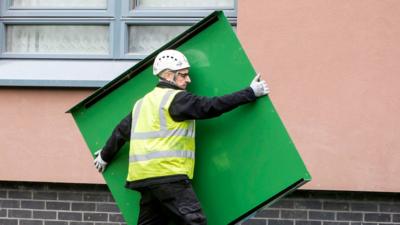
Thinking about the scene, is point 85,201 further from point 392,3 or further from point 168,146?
point 392,3

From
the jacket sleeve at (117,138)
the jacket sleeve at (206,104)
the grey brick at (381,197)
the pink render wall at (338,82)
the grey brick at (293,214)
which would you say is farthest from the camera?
the grey brick at (293,214)

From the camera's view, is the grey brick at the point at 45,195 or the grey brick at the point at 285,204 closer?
the grey brick at the point at 285,204

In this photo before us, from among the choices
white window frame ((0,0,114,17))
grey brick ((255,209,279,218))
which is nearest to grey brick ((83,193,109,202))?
grey brick ((255,209,279,218))

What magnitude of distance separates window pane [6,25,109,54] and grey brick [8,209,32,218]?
1.37 meters

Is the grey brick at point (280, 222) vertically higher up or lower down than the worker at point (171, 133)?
lower down

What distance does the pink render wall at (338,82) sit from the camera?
22.2 ft

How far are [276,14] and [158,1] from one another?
3.95ft

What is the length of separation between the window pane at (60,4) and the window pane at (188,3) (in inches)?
12.7

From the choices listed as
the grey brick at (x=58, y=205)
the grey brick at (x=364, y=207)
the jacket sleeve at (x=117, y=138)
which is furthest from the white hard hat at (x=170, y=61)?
the grey brick at (x=58, y=205)

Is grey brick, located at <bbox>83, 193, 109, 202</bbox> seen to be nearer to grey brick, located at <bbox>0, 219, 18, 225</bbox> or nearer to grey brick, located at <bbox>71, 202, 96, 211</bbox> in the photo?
grey brick, located at <bbox>71, 202, 96, 211</bbox>

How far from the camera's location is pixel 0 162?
7.42m

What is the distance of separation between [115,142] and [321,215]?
1961 millimetres

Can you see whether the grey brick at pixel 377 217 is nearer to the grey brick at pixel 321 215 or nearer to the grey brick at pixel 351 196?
the grey brick at pixel 351 196

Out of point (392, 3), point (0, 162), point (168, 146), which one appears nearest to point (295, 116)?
point (392, 3)
